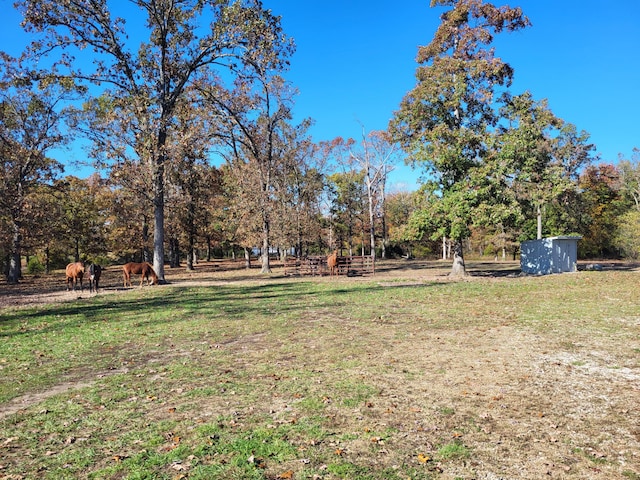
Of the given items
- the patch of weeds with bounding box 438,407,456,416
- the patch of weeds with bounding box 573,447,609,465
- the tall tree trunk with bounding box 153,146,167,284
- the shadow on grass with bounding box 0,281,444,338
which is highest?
the tall tree trunk with bounding box 153,146,167,284

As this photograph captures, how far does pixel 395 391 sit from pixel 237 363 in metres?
2.88

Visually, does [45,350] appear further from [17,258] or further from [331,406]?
[17,258]

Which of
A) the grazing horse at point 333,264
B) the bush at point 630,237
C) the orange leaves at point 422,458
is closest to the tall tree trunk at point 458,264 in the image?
the grazing horse at point 333,264

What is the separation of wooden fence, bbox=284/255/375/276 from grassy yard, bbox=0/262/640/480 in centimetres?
1502

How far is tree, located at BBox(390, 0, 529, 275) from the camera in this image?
72.0 ft

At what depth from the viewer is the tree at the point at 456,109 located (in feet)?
72.0

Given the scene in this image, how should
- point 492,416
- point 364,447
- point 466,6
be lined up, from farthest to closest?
point 466,6 → point 492,416 → point 364,447

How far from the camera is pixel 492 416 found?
459cm

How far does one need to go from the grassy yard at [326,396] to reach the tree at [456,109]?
→ 11.2 m

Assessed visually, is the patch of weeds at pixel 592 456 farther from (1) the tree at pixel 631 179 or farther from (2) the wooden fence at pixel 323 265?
(1) the tree at pixel 631 179

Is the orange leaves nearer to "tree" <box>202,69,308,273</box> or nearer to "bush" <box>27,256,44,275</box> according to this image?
"tree" <box>202,69,308,273</box>

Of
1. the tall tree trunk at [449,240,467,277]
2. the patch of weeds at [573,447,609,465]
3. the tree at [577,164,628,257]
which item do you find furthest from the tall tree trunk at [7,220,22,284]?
the tree at [577,164,628,257]

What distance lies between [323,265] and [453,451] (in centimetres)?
2253

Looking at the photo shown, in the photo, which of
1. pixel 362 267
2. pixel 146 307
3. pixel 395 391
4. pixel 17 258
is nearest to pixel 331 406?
pixel 395 391
